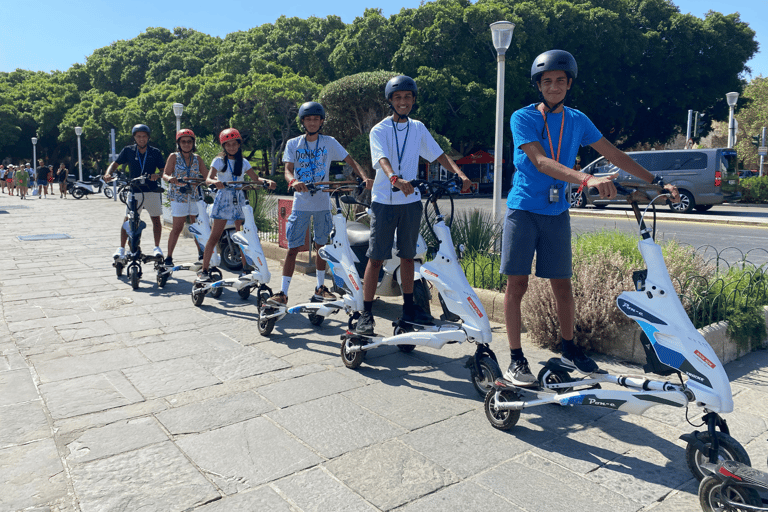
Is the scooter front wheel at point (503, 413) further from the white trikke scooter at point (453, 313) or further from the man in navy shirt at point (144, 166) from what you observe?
the man in navy shirt at point (144, 166)

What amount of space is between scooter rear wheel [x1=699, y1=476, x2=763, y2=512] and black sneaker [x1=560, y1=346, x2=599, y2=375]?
0.92 meters

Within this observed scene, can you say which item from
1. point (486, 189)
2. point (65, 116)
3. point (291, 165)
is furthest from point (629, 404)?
point (65, 116)

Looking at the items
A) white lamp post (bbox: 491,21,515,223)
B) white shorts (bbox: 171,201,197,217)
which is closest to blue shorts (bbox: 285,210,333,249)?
white lamp post (bbox: 491,21,515,223)

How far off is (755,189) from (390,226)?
912 inches

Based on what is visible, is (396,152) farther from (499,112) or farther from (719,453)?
(499,112)

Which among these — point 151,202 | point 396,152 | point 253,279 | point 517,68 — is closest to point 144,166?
point 151,202

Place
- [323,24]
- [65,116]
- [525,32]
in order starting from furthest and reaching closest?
[65,116] < [323,24] < [525,32]

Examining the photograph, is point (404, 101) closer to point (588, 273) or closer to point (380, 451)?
point (588, 273)

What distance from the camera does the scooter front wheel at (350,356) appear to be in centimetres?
448

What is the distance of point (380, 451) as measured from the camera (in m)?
3.21

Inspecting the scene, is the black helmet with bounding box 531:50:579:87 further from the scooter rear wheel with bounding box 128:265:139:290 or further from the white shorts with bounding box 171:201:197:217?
the white shorts with bounding box 171:201:197:217

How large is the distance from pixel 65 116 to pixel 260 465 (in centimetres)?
6248

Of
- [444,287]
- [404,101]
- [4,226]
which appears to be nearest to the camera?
[444,287]

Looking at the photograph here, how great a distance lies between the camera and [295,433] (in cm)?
342
